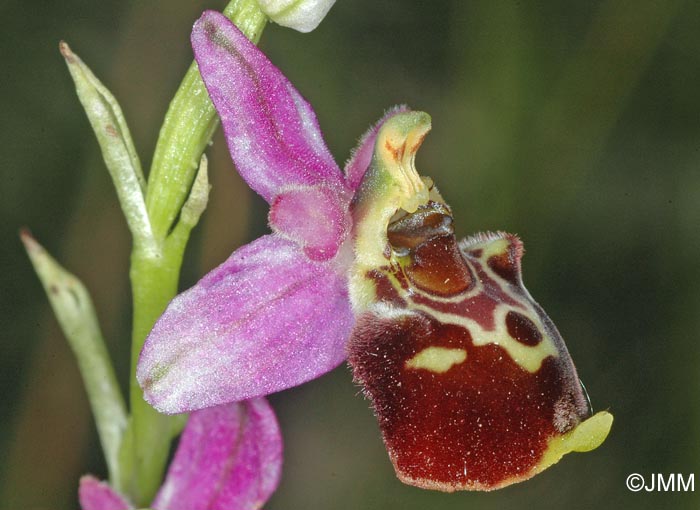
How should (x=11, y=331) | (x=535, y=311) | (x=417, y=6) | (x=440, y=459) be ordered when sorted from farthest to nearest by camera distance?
(x=417, y=6) → (x=11, y=331) → (x=535, y=311) → (x=440, y=459)

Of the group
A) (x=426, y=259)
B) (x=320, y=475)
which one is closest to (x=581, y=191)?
(x=320, y=475)

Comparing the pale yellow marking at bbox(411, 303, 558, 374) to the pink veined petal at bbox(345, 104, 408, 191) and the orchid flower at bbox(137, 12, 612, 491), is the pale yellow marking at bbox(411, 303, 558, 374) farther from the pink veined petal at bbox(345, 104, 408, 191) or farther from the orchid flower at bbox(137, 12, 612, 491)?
the pink veined petal at bbox(345, 104, 408, 191)

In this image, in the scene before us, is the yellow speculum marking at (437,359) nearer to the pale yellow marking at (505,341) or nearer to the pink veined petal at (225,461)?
the pale yellow marking at (505,341)

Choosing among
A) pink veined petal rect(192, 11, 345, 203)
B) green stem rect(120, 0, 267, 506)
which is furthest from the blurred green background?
pink veined petal rect(192, 11, 345, 203)

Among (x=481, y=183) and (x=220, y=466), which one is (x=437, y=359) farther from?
(x=481, y=183)

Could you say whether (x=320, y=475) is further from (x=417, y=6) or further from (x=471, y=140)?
(x=417, y=6)
